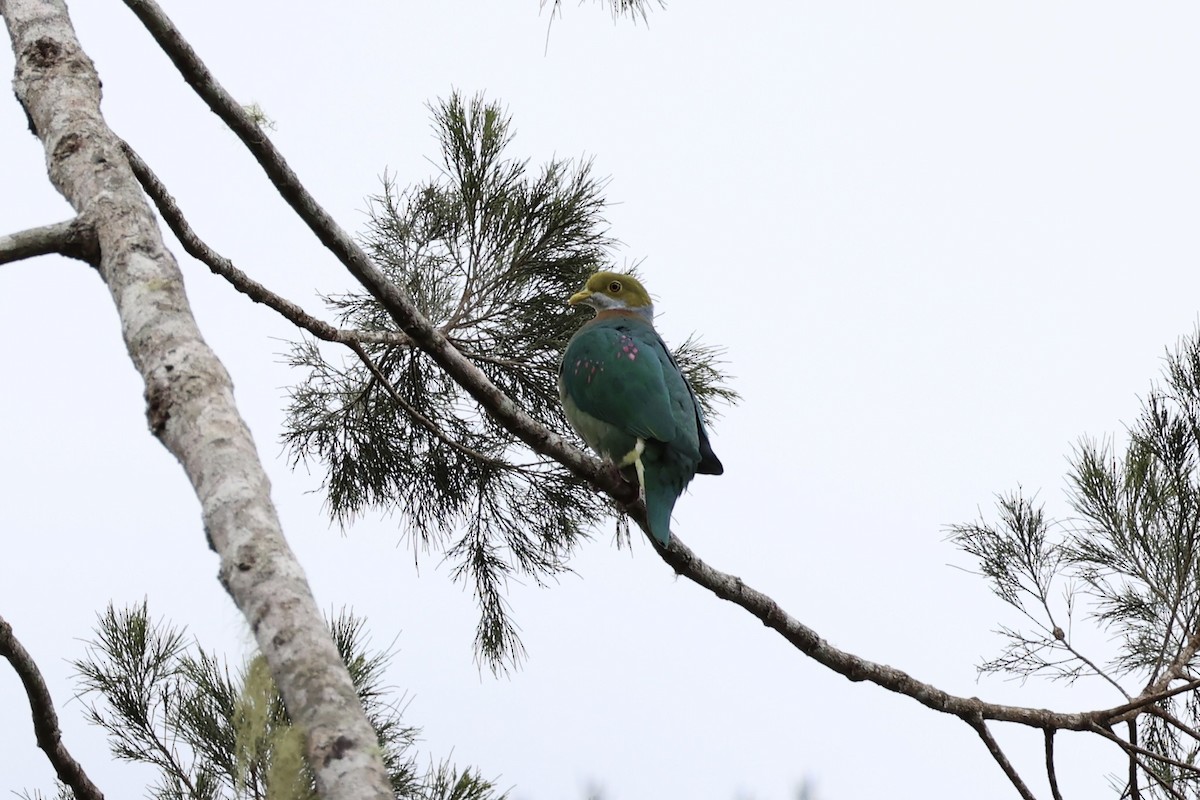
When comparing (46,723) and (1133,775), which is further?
(1133,775)

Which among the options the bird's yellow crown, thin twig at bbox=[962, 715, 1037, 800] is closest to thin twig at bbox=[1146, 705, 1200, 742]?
thin twig at bbox=[962, 715, 1037, 800]

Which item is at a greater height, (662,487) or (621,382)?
(621,382)

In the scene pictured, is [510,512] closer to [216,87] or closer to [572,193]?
[572,193]

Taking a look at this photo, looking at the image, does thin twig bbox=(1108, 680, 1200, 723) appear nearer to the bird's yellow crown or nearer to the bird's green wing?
the bird's green wing

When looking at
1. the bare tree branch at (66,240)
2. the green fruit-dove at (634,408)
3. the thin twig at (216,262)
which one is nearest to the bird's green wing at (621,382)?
the green fruit-dove at (634,408)

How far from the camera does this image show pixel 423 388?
245cm

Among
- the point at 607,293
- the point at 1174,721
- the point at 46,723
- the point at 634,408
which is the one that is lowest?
the point at 46,723

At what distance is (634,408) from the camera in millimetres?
2152

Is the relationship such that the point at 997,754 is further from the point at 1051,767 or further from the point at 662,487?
the point at 662,487

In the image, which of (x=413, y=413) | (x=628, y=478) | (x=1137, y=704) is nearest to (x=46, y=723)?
(x=413, y=413)

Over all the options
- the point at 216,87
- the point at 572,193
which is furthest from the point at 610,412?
the point at 216,87

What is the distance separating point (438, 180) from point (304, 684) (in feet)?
6.30

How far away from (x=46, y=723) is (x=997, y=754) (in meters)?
1.58

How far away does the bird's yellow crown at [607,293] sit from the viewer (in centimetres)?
249
